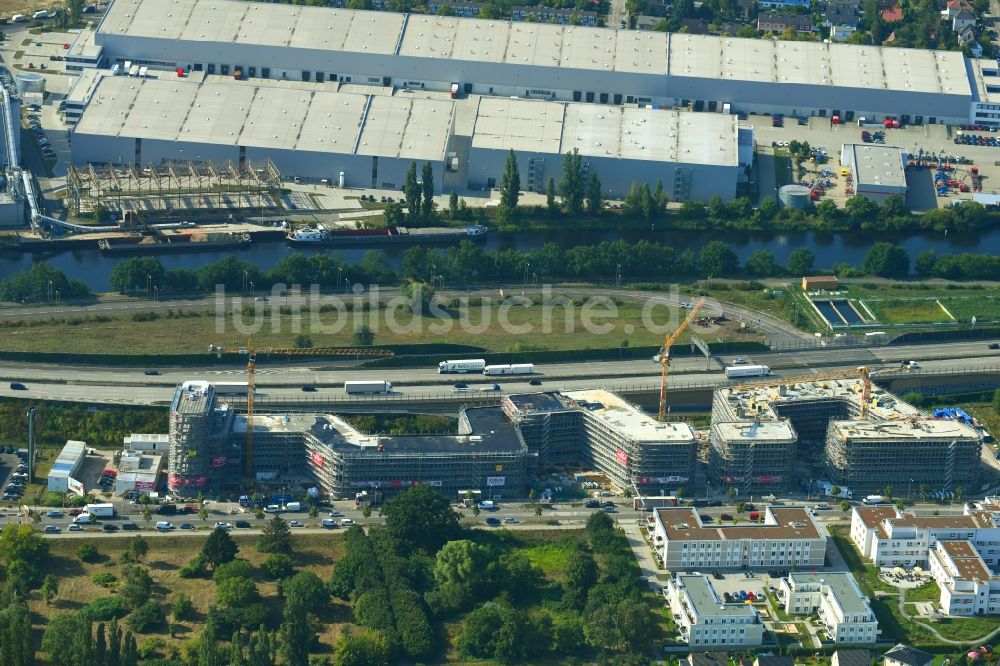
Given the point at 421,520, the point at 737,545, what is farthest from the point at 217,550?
the point at 737,545

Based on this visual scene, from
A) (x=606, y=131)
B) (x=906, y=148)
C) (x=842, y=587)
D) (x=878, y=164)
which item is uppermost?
(x=606, y=131)

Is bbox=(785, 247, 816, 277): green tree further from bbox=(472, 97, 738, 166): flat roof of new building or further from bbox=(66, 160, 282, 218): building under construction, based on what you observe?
bbox=(66, 160, 282, 218): building under construction

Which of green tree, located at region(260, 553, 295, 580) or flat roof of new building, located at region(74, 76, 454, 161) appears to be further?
flat roof of new building, located at region(74, 76, 454, 161)

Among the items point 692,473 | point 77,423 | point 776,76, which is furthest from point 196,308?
point 776,76

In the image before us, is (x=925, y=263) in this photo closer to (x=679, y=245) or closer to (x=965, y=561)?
(x=679, y=245)

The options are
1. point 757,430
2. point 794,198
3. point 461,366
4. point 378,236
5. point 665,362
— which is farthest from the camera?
point 794,198

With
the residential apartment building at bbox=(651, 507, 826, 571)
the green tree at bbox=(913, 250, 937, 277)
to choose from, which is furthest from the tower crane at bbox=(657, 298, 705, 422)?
the green tree at bbox=(913, 250, 937, 277)

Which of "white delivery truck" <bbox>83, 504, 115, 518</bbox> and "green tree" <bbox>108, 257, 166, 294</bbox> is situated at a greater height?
"green tree" <bbox>108, 257, 166, 294</bbox>
